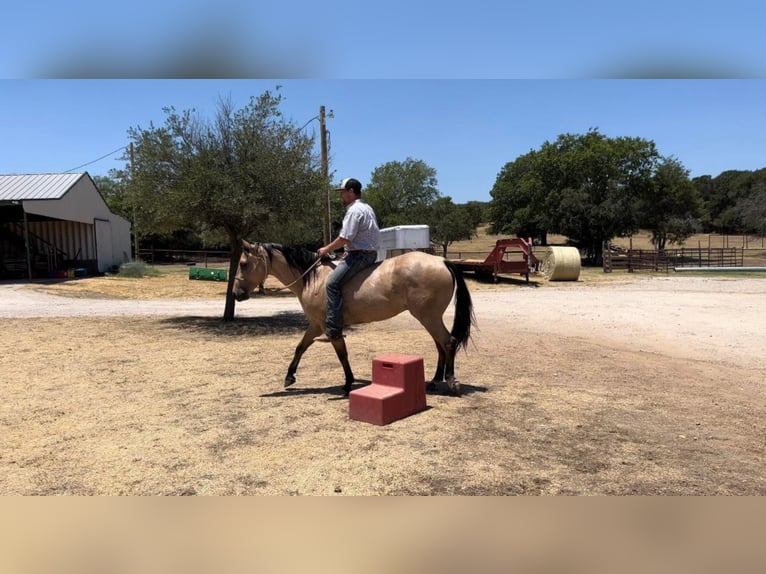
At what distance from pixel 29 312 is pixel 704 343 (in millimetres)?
16828

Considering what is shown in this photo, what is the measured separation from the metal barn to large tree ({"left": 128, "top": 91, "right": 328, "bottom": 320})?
14805mm

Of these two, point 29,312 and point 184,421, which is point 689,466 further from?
point 29,312

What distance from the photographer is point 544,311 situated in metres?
14.7

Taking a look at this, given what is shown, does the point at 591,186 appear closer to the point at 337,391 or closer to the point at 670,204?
the point at 670,204

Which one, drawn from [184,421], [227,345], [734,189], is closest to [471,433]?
[184,421]

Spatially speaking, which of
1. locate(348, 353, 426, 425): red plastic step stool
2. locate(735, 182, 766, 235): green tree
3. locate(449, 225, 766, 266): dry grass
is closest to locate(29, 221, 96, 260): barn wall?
locate(348, 353, 426, 425): red plastic step stool

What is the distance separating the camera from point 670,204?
1671 inches

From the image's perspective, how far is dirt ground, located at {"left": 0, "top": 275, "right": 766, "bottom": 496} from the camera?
3795 mm

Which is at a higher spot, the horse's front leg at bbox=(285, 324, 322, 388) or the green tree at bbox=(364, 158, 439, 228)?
the green tree at bbox=(364, 158, 439, 228)

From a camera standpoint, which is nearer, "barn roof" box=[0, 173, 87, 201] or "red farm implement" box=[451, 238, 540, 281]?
"barn roof" box=[0, 173, 87, 201]

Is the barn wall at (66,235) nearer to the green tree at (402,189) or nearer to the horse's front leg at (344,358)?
the horse's front leg at (344,358)

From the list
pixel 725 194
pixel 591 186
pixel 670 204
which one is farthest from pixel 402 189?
pixel 725 194

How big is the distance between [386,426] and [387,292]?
5.58 feet

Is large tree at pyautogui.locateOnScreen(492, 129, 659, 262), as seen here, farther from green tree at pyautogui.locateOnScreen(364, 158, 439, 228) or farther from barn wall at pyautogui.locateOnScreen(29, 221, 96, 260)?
barn wall at pyautogui.locateOnScreen(29, 221, 96, 260)
